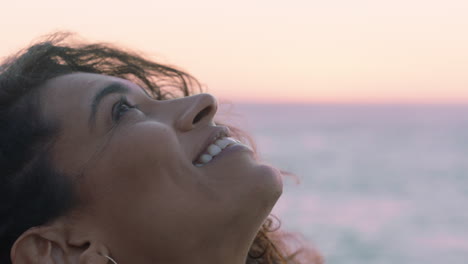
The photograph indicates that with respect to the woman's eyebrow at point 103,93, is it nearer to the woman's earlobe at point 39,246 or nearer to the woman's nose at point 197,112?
the woman's nose at point 197,112

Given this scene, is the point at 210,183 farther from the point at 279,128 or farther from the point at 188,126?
the point at 279,128

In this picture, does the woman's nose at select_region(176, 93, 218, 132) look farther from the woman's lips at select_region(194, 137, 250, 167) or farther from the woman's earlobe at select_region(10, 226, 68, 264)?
the woman's earlobe at select_region(10, 226, 68, 264)

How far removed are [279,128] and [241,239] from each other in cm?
2751

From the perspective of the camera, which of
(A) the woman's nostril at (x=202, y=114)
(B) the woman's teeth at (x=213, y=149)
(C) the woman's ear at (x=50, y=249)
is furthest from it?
(A) the woman's nostril at (x=202, y=114)

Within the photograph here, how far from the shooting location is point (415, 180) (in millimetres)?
16984

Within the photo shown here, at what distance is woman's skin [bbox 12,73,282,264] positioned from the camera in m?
2.21

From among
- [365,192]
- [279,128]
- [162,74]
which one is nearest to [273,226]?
[162,74]

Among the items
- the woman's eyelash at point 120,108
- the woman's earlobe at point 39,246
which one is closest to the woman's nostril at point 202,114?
the woman's eyelash at point 120,108

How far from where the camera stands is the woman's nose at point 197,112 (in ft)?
7.73

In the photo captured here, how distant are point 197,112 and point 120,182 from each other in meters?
0.39

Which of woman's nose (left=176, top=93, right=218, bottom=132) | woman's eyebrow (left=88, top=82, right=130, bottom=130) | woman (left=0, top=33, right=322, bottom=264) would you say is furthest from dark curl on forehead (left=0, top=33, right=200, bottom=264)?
woman's nose (left=176, top=93, right=218, bottom=132)

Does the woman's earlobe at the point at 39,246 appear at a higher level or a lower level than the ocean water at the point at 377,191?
higher

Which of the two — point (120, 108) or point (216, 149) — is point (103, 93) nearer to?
point (120, 108)

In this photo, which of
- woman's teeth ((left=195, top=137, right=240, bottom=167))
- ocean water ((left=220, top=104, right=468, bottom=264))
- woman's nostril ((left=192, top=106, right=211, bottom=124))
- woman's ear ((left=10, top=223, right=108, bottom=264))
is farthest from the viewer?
ocean water ((left=220, top=104, right=468, bottom=264))
